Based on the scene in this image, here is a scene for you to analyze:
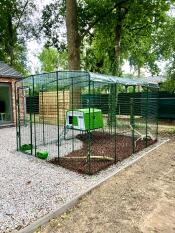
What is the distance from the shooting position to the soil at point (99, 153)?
250 inches

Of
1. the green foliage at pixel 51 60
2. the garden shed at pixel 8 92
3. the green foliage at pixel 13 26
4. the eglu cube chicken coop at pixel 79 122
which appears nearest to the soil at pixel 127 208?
the eglu cube chicken coop at pixel 79 122

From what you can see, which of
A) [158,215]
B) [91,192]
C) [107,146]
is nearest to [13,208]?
[91,192]

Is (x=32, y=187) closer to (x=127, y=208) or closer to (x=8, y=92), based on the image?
(x=127, y=208)

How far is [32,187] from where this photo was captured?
507 centimetres

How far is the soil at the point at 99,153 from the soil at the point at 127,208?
2.29 ft

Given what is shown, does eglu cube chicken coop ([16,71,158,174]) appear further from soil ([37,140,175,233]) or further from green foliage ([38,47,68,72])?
green foliage ([38,47,68,72])

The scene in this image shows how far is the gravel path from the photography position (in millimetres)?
3926

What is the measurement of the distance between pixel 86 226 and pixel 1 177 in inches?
108

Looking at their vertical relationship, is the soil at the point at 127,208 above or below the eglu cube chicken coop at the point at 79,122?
below

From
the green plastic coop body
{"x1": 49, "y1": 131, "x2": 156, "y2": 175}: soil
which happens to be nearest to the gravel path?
{"x1": 49, "y1": 131, "x2": 156, "y2": 175}: soil

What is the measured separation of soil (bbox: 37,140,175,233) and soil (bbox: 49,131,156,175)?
70cm

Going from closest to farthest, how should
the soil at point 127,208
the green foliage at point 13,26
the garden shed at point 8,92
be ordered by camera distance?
the soil at point 127,208 → the garden shed at point 8,92 → the green foliage at point 13,26

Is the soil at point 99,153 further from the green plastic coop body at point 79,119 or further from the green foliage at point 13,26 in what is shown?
the green foliage at point 13,26

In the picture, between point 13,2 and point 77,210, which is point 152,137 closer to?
point 77,210
